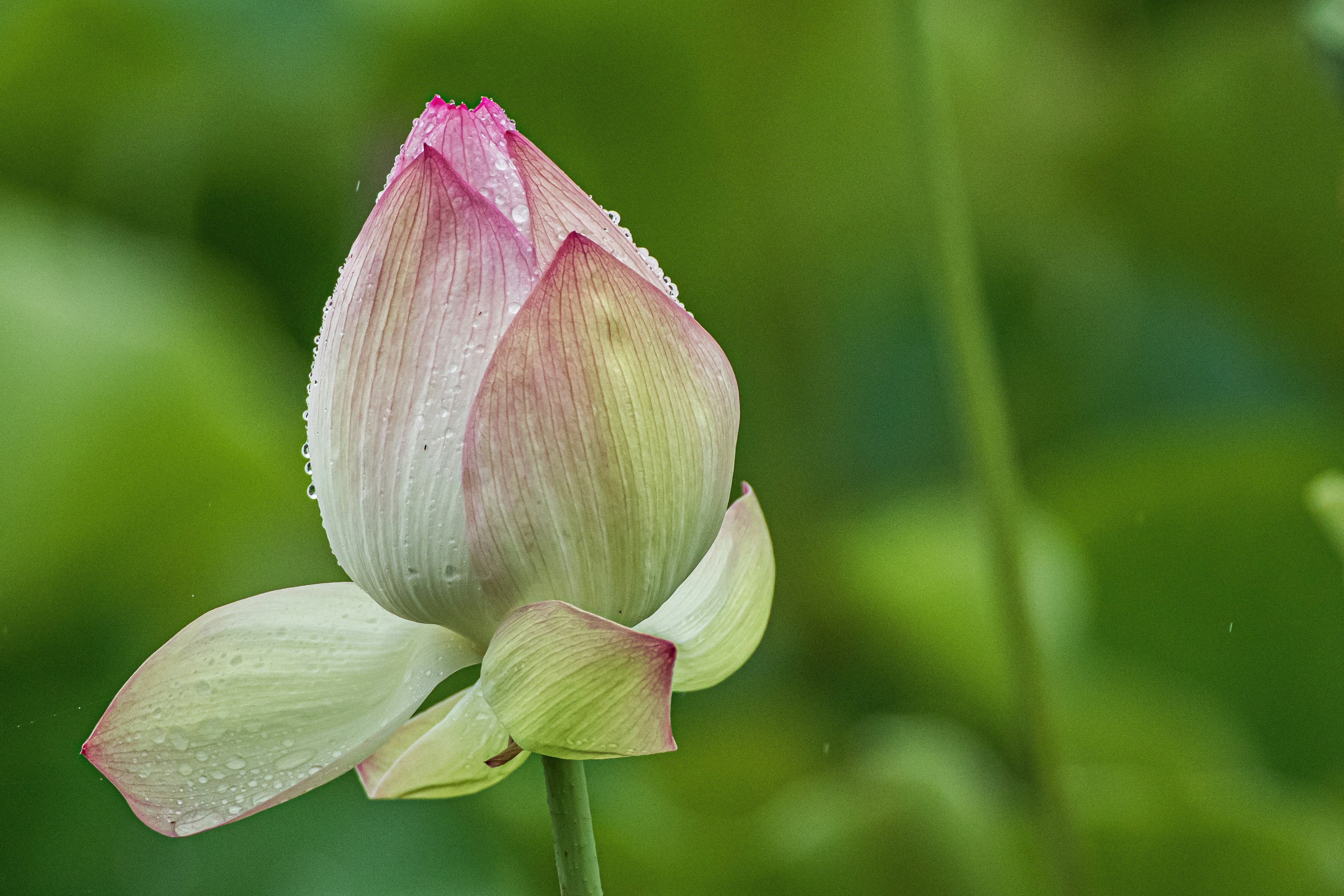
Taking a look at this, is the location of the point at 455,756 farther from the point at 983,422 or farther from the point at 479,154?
the point at 983,422

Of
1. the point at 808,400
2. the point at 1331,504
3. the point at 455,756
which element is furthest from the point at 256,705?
the point at 808,400

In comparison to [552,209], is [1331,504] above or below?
below

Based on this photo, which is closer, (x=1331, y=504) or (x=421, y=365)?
(x=421, y=365)

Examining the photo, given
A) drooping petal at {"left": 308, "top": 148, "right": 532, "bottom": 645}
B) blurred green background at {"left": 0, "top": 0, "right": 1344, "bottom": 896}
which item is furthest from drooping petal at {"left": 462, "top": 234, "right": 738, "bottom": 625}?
blurred green background at {"left": 0, "top": 0, "right": 1344, "bottom": 896}

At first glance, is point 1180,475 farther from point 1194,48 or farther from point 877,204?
point 1194,48

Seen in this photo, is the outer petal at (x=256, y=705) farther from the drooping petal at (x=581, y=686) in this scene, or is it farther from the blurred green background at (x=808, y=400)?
the blurred green background at (x=808, y=400)

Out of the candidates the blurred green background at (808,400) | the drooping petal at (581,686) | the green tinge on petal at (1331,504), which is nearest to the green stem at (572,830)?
the drooping petal at (581,686)

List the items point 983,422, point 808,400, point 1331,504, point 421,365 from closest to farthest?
1. point 421,365
2. point 1331,504
3. point 983,422
4. point 808,400
